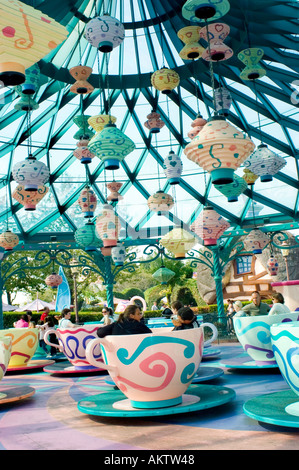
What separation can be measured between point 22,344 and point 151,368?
158 inches

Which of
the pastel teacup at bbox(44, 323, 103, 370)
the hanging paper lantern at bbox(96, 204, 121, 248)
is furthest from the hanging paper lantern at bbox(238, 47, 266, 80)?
the pastel teacup at bbox(44, 323, 103, 370)

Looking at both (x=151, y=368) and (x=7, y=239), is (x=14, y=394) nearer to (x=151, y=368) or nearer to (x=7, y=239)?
(x=151, y=368)

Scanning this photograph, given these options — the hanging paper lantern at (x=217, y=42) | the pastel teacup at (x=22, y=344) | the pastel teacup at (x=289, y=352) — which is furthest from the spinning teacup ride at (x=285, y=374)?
the hanging paper lantern at (x=217, y=42)

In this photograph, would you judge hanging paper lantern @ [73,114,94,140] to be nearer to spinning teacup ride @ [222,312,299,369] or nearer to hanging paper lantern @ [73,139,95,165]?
hanging paper lantern @ [73,139,95,165]

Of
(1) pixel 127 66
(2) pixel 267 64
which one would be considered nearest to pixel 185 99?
(1) pixel 127 66

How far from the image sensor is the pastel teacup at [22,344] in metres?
6.70

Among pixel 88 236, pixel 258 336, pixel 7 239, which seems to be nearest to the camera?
pixel 258 336

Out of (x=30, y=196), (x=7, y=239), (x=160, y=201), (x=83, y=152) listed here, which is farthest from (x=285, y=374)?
(x=7, y=239)

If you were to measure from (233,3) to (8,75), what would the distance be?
5819 mm

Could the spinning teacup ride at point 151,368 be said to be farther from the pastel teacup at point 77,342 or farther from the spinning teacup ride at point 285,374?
the pastel teacup at point 77,342

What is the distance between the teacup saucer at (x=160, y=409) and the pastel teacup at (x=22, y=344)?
300 cm

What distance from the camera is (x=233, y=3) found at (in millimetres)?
7953

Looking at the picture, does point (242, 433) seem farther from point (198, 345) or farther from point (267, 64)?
point (267, 64)

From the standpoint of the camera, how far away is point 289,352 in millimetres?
2922
